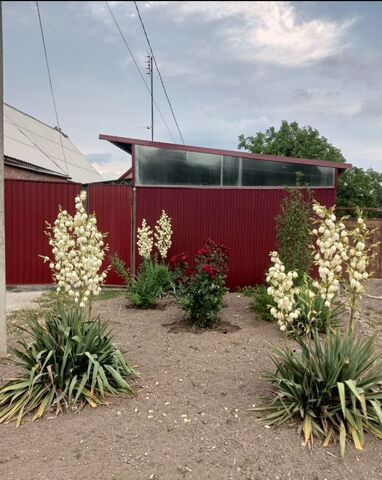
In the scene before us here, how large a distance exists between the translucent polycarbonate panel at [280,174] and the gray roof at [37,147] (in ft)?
25.3

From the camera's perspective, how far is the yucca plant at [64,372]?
3.06m

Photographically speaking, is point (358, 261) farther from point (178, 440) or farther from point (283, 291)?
point (178, 440)

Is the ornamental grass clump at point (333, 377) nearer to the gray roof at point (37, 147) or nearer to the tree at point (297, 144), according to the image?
the gray roof at point (37, 147)

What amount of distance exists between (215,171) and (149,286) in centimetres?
303

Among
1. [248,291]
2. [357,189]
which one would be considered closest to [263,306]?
[248,291]

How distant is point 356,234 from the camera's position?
279cm

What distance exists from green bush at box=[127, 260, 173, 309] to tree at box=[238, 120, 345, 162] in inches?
658

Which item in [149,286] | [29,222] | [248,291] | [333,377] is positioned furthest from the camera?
[29,222]

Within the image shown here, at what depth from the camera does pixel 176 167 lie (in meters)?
8.15

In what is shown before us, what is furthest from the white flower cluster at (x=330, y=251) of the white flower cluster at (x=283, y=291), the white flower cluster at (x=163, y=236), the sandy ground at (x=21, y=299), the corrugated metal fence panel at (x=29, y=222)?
the corrugated metal fence panel at (x=29, y=222)

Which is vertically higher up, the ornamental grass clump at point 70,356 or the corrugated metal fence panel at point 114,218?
the corrugated metal fence panel at point 114,218

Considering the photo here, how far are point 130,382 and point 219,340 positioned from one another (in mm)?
1557

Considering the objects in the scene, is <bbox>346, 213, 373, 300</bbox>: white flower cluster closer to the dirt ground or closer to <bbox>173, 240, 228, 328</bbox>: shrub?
the dirt ground

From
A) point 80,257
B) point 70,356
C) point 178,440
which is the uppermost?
point 80,257
